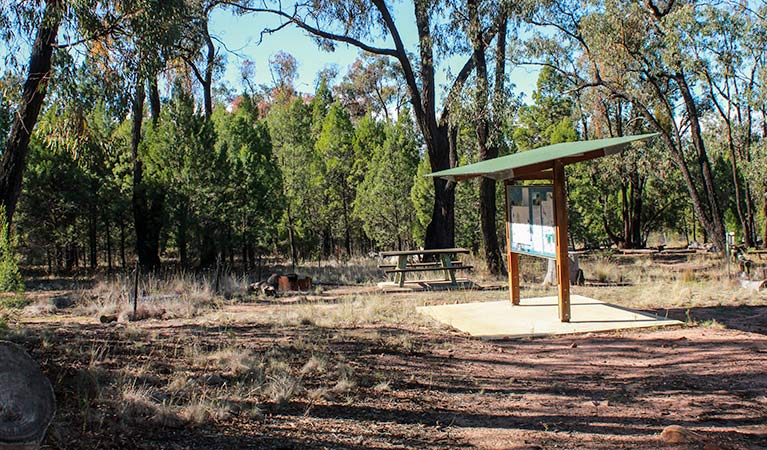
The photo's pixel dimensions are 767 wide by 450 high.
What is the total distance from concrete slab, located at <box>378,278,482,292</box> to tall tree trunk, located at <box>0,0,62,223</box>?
702cm

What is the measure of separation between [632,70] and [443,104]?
5.86 m

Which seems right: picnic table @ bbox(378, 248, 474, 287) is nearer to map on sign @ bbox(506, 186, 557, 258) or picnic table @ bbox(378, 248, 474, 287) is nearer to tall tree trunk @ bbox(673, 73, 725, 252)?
map on sign @ bbox(506, 186, 557, 258)

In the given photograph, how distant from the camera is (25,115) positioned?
949 centimetres

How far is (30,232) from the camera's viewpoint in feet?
57.6

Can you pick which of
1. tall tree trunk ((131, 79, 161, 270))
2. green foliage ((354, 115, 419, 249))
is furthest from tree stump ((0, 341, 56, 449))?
green foliage ((354, 115, 419, 249))

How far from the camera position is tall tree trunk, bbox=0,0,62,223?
9.37m

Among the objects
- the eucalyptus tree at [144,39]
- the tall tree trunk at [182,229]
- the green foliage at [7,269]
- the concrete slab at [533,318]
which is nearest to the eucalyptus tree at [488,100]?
the concrete slab at [533,318]

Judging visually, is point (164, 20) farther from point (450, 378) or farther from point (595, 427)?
point (595, 427)

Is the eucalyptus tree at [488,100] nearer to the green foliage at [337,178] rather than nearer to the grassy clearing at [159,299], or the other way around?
the grassy clearing at [159,299]

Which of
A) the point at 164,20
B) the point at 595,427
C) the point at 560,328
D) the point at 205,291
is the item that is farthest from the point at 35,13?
the point at 595,427

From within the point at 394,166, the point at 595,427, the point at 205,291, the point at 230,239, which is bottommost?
the point at 595,427

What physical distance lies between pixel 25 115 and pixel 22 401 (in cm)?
706

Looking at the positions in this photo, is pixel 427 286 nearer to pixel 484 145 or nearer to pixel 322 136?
pixel 484 145

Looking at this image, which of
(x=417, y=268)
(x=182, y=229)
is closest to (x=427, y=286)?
(x=417, y=268)
